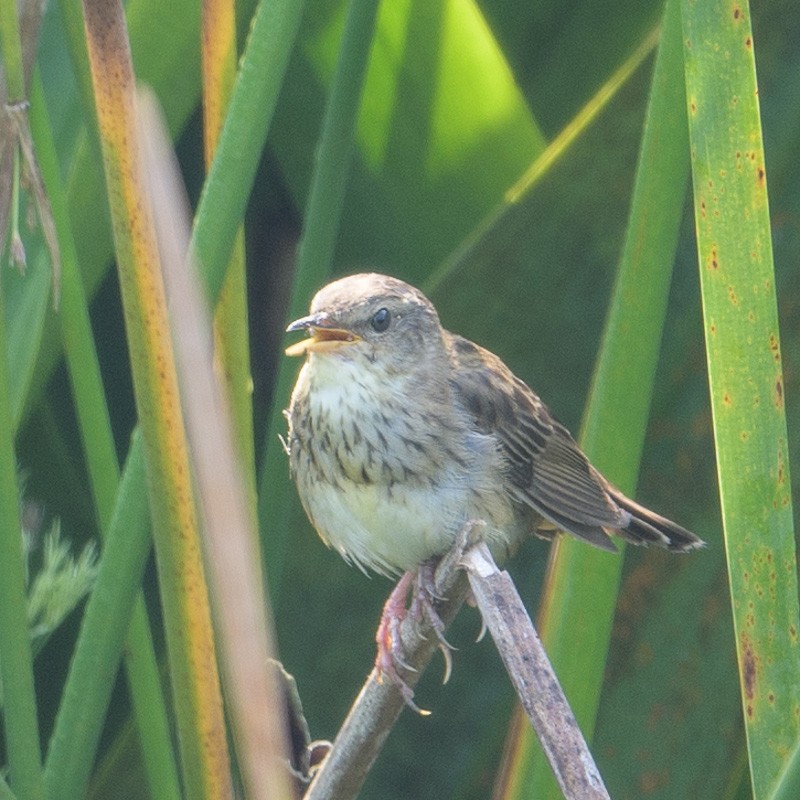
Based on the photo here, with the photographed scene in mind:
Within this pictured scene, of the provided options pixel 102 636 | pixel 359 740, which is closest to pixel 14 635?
pixel 102 636

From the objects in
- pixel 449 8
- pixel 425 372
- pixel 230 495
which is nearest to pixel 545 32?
pixel 449 8

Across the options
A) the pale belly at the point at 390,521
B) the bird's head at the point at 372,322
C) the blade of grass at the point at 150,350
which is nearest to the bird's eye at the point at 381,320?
the bird's head at the point at 372,322

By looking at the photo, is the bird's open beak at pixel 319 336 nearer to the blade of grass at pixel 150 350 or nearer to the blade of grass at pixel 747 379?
the blade of grass at pixel 150 350

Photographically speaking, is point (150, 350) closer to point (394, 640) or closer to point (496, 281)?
point (394, 640)

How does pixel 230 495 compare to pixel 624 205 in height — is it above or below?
below

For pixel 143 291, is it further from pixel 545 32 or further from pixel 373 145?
pixel 545 32

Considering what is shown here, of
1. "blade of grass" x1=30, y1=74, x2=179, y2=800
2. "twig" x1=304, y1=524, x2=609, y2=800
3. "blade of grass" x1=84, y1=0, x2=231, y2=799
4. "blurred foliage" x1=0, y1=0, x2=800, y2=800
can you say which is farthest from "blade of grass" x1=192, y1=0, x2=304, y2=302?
"blurred foliage" x1=0, y1=0, x2=800, y2=800

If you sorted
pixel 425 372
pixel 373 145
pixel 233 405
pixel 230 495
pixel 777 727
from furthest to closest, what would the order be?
pixel 373 145 → pixel 425 372 → pixel 233 405 → pixel 777 727 → pixel 230 495
